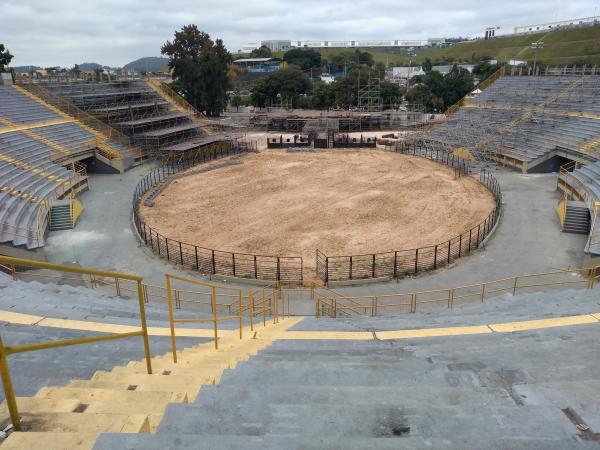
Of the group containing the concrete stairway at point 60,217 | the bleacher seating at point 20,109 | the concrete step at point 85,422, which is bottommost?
the concrete stairway at point 60,217

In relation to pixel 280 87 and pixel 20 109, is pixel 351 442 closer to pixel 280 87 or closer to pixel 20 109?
pixel 20 109

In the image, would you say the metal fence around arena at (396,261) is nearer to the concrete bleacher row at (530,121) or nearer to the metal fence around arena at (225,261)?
the metal fence around arena at (225,261)

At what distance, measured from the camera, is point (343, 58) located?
6275 inches

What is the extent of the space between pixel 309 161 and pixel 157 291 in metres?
27.4

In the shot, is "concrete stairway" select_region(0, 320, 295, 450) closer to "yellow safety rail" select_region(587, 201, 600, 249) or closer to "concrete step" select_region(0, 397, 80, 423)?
"concrete step" select_region(0, 397, 80, 423)

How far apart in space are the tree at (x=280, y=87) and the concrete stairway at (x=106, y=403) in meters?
74.0

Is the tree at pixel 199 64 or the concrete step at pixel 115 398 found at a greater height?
the tree at pixel 199 64

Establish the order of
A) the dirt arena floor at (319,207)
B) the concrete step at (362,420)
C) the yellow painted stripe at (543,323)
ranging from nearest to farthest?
1. the concrete step at (362,420)
2. the yellow painted stripe at (543,323)
3. the dirt arena floor at (319,207)

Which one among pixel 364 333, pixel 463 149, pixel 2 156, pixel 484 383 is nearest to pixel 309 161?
pixel 463 149

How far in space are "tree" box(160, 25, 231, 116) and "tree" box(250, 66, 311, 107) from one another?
1957 cm

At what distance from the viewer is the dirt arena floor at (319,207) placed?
22.0 meters

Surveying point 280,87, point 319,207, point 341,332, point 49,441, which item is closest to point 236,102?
point 280,87

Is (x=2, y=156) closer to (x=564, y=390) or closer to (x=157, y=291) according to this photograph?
(x=157, y=291)

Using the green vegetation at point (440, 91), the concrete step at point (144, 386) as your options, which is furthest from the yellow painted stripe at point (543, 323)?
the green vegetation at point (440, 91)
